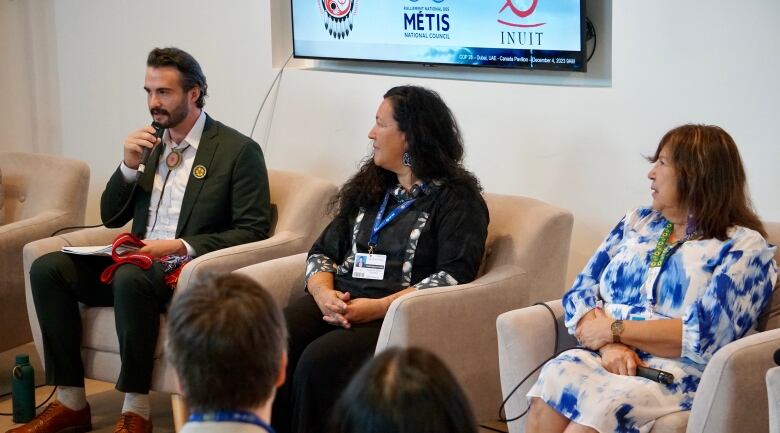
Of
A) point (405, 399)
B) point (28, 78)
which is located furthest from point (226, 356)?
point (28, 78)

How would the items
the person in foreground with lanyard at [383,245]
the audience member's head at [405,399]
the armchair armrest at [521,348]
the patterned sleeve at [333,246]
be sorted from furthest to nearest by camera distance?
the patterned sleeve at [333,246] → the person in foreground with lanyard at [383,245] → the armchair armrest at [521,348] → the audience member's head at [405,399]

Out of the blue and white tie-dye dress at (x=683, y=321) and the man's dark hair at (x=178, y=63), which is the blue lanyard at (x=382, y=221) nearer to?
the blue and white tie-dye dress at (x=683, y=321)

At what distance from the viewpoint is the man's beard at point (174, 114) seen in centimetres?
421

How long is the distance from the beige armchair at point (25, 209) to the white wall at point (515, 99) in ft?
2.95

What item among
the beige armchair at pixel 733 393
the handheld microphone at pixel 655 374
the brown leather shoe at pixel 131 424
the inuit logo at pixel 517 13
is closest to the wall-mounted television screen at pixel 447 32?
the inuit logo at pixel 517 13

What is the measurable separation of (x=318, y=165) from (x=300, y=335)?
1.57 meters

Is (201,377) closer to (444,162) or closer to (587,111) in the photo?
(444,162)

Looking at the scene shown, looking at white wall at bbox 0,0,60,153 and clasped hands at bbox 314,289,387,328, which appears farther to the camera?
white wall at bbox 0,0,60,153

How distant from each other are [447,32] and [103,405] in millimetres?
1996

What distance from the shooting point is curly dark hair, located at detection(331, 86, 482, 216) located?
Answer: 12.1ft

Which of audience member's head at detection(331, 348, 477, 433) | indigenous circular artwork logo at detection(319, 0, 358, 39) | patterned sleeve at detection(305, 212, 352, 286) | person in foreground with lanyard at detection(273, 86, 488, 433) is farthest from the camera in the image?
indigenous circular artwork logo at detection(319, 0, 358, 39)

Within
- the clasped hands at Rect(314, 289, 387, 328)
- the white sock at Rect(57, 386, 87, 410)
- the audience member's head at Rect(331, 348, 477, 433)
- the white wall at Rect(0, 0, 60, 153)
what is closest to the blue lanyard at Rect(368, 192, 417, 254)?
the clasped hands at Rect(314, 289, 387, 328)

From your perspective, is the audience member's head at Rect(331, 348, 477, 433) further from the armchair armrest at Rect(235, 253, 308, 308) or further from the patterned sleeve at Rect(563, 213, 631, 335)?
the armchair armrest at Rect(235, 253, 308, 308)

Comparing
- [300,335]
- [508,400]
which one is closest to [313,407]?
[300,335]
